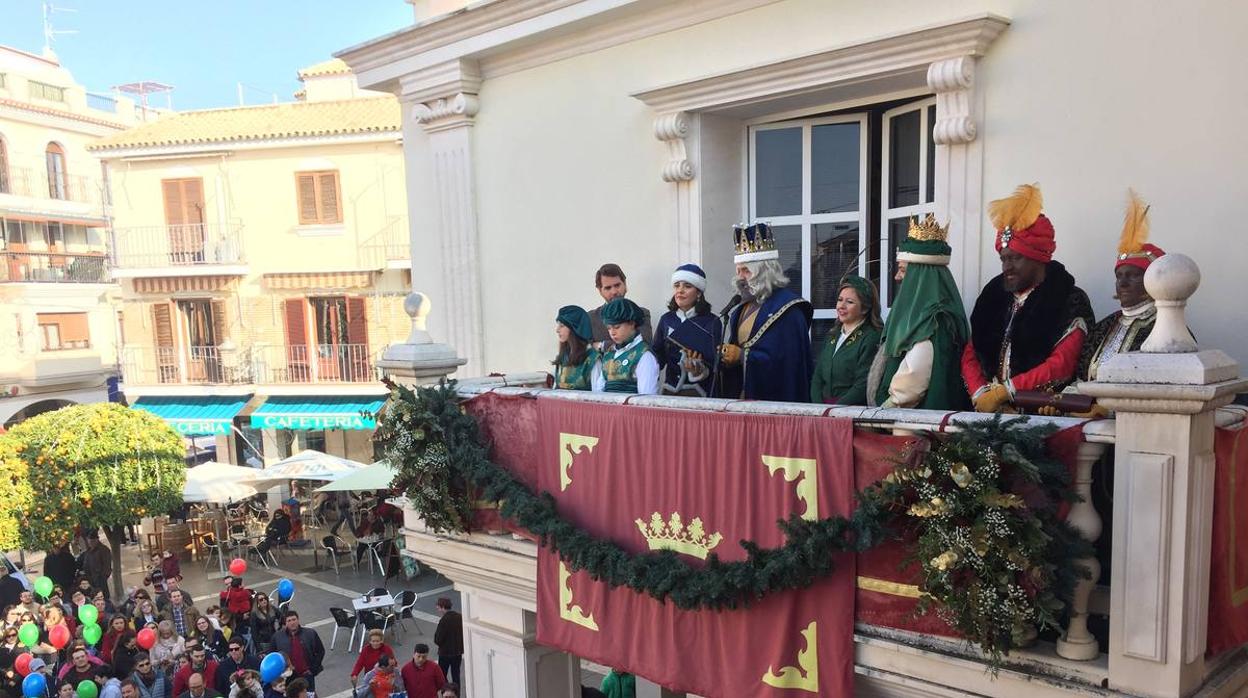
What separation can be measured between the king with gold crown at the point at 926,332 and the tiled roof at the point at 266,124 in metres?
19.3

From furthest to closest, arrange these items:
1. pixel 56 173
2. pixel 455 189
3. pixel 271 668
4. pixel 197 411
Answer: pixel 56 173 → pixel 197 411 → pixel 455 189 → pixel 271 668

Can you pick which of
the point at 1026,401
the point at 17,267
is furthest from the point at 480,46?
the point at 17,267

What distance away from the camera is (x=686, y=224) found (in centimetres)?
700

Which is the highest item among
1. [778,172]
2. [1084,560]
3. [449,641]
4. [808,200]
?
[778,172]

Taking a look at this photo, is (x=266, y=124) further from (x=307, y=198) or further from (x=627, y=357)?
(x=627, y=357)

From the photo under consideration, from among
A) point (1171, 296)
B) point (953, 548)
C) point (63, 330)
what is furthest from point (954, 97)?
point (63, 330)

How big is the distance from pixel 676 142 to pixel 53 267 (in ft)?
86.3

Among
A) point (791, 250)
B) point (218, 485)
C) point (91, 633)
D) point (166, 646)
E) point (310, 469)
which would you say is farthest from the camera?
point (310, 469)

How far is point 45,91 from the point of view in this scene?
2662 centimetres

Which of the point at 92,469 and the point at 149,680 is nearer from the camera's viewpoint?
the point at 149,680

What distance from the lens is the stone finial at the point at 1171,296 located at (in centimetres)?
304

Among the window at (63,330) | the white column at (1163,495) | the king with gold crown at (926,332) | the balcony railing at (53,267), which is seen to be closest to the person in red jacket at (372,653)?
the king with gold crown at (926,332)

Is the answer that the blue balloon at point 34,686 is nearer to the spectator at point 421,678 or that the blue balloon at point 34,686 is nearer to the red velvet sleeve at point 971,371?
the spectator at point 421,678

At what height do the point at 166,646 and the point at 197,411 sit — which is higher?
the point at 197,411
